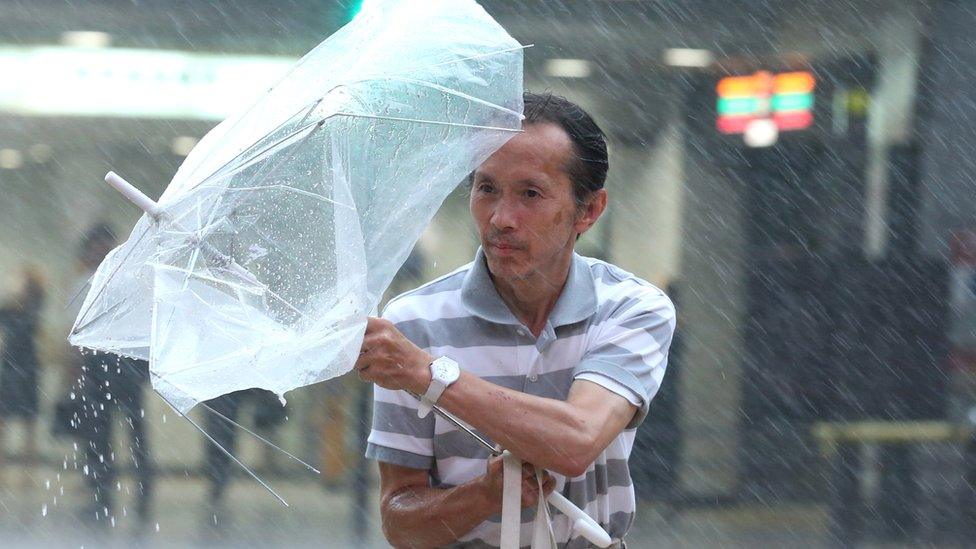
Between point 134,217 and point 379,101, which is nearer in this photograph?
point 379,101

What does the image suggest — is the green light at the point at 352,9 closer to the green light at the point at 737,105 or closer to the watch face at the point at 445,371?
the green light at the point at 737,105

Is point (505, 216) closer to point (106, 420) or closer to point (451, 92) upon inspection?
point (451, 92)

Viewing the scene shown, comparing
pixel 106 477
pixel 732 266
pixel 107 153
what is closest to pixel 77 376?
pixel 106 477

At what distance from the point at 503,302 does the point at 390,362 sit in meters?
0.48

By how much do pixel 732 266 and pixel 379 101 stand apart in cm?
573

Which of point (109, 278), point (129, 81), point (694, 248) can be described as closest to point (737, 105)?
point (694, 248)

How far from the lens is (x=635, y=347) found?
2.70 meters

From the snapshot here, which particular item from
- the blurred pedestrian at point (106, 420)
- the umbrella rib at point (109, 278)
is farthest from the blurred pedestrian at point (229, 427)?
the umbrella rib at point (109, 278)

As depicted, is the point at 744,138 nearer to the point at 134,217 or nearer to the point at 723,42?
the point at 723,42

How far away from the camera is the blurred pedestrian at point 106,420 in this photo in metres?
7.64

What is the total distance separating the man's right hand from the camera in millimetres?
2512

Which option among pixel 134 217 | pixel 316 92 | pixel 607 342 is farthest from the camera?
pixel 134 217

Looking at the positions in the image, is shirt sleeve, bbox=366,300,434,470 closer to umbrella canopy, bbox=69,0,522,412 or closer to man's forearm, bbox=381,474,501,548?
man's forearm, bbox=381,474,501,548

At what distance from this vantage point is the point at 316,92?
251 centimetres
